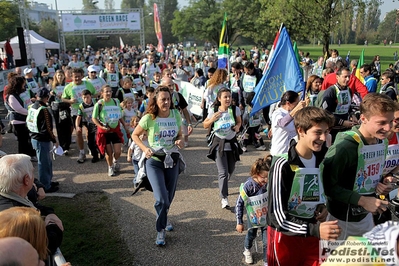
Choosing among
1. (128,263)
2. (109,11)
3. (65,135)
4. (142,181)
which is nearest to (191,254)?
(128,263)

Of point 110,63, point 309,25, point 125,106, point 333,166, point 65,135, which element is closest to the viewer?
point 333,166

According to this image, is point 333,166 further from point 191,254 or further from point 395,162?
point 191,254

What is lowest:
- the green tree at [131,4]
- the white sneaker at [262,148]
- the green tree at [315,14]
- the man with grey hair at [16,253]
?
the white sneaker at [262,148]

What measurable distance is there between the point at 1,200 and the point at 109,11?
39521mm

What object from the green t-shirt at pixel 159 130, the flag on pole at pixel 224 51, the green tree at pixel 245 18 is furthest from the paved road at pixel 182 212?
the green tree at pixel 245 18

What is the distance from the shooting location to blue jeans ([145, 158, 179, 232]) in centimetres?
466

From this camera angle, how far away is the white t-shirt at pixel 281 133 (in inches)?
195

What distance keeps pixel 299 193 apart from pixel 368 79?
8210 mm

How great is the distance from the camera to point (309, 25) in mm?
23562

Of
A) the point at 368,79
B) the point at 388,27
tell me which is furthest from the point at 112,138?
the point at 388,27

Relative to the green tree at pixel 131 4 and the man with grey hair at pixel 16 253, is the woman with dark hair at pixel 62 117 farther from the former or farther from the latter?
the green tree at pixel 131 4

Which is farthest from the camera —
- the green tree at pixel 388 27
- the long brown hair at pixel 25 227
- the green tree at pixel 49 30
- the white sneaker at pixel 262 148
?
the green tree at pixel 388 27

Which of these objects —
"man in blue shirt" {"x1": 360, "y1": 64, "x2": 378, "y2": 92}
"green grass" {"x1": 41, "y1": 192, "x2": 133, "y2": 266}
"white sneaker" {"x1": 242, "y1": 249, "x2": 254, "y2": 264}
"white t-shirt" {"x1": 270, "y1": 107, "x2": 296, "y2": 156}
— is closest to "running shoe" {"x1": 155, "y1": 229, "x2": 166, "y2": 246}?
"green grass" {"x1": 41, "y1": 192, "x2": 133, "y2": 266}

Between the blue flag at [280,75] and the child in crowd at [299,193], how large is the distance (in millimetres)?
2677
